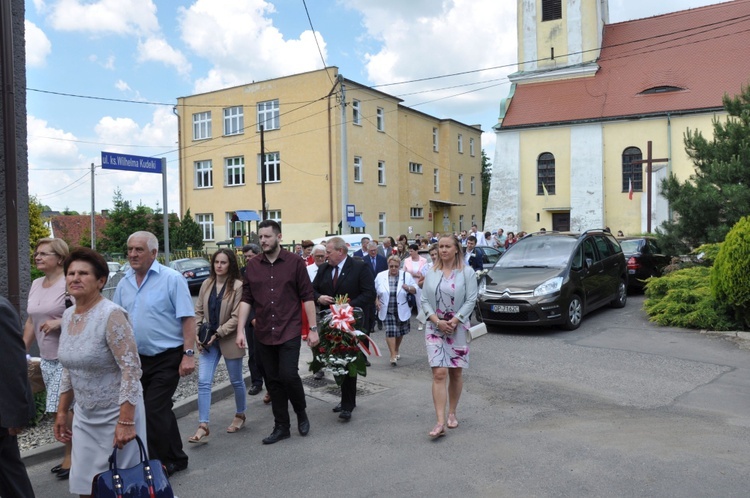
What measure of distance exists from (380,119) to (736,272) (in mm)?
32065

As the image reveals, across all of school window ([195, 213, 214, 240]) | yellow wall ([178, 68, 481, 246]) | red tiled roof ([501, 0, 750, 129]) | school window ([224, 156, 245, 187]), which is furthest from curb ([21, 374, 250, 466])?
school window ([195, 213, 214, 240])

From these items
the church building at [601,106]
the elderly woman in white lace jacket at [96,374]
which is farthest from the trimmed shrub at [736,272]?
the church building at [601,106]

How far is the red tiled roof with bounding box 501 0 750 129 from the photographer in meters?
35.1

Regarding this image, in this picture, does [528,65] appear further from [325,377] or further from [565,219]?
[325,377]

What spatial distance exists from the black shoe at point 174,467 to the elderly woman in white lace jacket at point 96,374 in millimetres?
1409

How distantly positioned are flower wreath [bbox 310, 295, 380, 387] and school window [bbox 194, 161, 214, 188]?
120 feet

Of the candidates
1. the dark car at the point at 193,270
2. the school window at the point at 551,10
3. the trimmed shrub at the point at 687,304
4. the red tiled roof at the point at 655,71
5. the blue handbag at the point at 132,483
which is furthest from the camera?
the school window at the point at 551,10

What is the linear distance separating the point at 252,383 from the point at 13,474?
4.34 metres

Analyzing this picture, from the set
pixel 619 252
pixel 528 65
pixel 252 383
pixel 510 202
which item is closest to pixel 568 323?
pixel 619 252

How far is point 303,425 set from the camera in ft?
19.8

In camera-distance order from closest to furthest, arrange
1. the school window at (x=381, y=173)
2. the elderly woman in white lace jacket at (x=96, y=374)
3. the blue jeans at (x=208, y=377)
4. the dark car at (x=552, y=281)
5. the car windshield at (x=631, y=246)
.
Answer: the elderly woman in white lace jacket at (x=96, y=374)
the blue jeans at (x=208, y=377)
the dark car at (x=552, y=281)
the car windshield at (x=631, y=246)
the school window at (x=381, y=173)

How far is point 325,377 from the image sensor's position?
8.50m

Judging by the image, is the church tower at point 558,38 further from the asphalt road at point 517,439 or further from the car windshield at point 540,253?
the asphalt road at point 517,439

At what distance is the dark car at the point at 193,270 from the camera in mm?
23406
